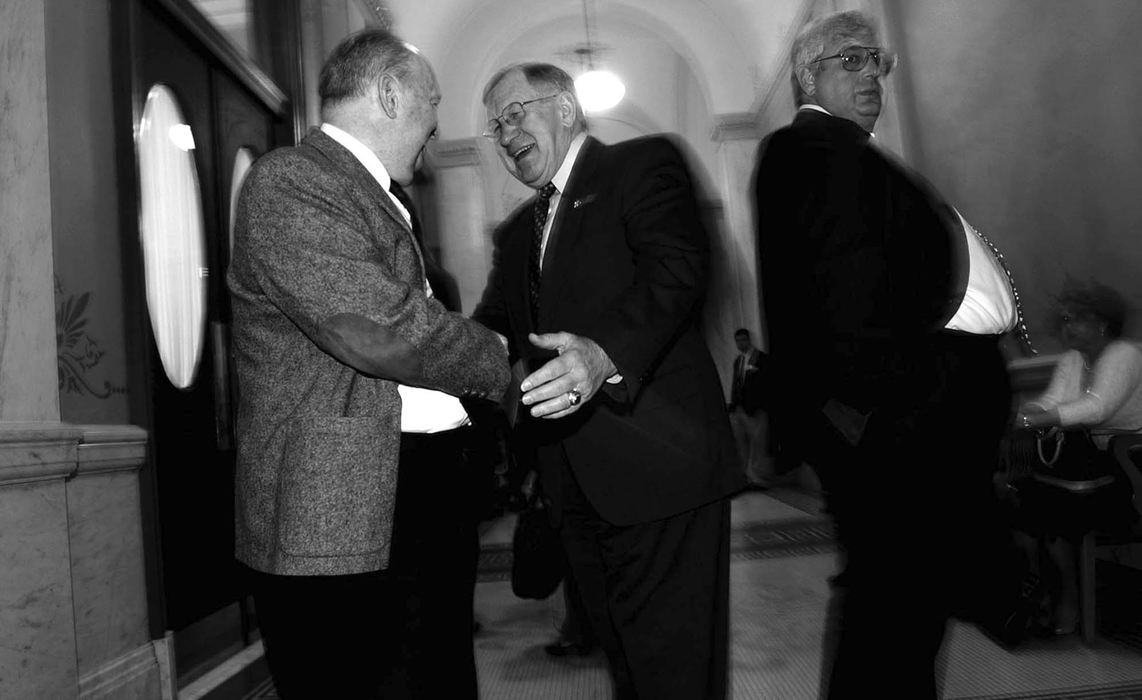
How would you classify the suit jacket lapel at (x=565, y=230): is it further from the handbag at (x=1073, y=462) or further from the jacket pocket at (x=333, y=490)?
the handbag at (x=1073, y=462)

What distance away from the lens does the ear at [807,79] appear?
181 centimetres

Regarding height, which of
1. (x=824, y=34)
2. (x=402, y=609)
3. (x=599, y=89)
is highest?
(x=599, y=89)

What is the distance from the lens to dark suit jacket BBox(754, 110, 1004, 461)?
147 centimetres

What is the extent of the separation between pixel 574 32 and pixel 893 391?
1195 centimetres

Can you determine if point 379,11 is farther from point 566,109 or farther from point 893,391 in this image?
point 893,391

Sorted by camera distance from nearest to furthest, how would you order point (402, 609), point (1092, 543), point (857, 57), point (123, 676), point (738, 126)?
1. point (402, 609)
2. point (857, 57)
3. point (123, 676)
4. point (1092, 543)
5. point (738, 126)

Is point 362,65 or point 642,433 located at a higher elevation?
point 362,65

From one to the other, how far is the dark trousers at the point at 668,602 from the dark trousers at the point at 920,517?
24 cm

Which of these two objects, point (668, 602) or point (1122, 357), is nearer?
point (668, 602)

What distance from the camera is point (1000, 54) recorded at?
4816mm

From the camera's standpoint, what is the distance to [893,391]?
1.47m

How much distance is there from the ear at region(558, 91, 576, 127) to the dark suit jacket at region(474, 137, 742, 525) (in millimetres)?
199

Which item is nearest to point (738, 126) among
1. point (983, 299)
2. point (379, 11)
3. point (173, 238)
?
point (379, 11)

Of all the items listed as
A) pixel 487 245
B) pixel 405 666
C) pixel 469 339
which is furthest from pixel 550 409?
pixel 487 245
